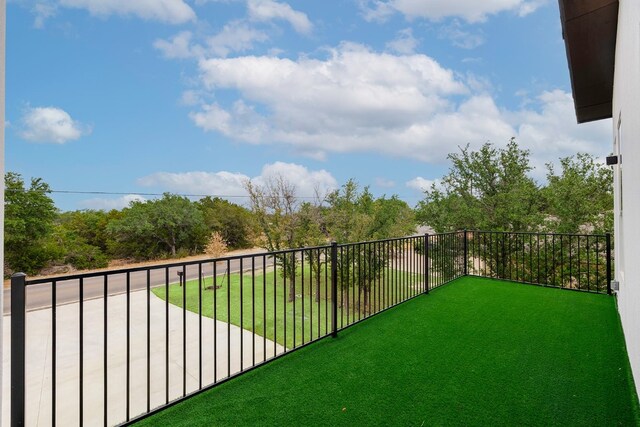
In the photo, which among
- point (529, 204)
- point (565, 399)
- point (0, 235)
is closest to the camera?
point (0, 235)

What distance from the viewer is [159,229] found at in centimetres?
2047

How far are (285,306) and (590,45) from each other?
3.75m

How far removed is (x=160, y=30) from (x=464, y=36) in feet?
46.5

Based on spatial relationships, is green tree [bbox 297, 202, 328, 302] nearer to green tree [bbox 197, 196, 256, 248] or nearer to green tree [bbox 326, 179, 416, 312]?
green tree [bbox 326, 179, 416, 312]

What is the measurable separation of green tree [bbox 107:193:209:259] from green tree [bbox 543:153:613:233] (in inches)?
725

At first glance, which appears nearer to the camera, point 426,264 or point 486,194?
point 426,264

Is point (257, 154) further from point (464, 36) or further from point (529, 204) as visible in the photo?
point (529, 204)

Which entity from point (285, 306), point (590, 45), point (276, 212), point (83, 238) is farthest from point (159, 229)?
point (590, 45)

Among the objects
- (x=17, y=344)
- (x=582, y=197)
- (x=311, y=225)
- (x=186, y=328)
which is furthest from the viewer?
(x=311, y=225)

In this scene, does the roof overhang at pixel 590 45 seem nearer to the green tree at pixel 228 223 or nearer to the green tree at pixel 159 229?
the green tree at pixel 228 223

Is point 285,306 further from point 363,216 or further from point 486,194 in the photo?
point 363,216

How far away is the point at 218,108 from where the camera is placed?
1997 cm

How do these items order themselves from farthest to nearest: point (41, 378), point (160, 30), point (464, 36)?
1. point (160, 30)
2. point (464, 36)
3. point (41, 378)

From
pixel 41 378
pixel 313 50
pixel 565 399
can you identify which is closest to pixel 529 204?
pixel 565 399
